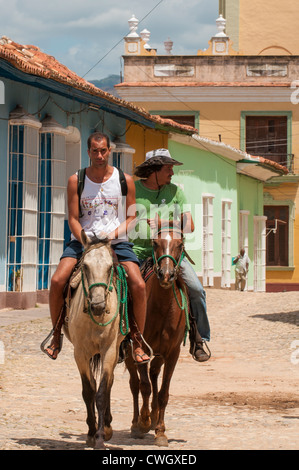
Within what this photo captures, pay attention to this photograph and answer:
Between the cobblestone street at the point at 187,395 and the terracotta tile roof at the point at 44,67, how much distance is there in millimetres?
3759

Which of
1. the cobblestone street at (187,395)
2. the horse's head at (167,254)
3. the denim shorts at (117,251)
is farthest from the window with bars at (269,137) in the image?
the denim shorts at (117,251)

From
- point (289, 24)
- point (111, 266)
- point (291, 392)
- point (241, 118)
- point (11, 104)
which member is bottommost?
point (291, 392)

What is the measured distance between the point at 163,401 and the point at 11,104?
992 centimetres

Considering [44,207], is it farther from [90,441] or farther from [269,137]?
[269,137]

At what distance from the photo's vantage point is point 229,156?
30203 millimetres

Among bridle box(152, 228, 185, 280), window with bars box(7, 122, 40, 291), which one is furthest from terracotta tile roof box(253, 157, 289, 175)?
bridle box(152, 228, 185, 280)

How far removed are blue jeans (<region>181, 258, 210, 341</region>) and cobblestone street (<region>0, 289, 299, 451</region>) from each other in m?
0.72

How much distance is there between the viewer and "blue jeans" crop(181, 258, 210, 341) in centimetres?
789

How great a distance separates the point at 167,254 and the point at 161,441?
1322 mm

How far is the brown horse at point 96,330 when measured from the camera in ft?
20.9

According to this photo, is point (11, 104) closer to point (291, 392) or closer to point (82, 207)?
point (291, 392)

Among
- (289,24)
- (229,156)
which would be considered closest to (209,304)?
(229,156)

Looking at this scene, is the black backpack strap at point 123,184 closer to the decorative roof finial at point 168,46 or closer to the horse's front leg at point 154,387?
the horse's front leg at point 154,387

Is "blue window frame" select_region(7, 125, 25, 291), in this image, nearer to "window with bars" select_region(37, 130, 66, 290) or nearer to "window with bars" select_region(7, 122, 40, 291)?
"window with bars" select_region(7, 122, 40, 291)
